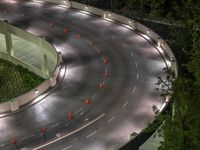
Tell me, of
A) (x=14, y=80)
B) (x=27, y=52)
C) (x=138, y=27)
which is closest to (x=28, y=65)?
(x=14, y=80)

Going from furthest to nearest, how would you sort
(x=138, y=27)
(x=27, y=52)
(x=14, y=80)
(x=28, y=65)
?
(x=27, y=52), (x=28, y=65), (x=14, y=80), (x=138, y=27)

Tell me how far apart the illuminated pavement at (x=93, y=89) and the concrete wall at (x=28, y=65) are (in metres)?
1.18

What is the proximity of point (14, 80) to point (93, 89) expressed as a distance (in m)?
20.5

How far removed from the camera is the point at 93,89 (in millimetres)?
48875

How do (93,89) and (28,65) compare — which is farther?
(28,65)

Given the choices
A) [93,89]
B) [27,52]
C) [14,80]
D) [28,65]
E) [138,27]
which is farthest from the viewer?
[27,52]

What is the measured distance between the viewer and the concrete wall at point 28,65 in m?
45.3

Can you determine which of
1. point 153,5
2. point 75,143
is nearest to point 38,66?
point 153,5

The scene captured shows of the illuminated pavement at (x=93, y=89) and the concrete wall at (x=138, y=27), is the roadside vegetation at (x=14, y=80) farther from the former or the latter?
the concrete wall at (x=138, y=27)

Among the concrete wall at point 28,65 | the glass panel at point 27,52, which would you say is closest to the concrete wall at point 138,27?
the glass panel at point 27,52

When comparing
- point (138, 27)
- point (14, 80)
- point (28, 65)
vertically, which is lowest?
point (14, 80)

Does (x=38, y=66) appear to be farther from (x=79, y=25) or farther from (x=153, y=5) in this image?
(x=153, y=5)

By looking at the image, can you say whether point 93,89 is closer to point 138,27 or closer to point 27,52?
point 138,27

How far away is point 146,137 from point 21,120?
13.2 meters
